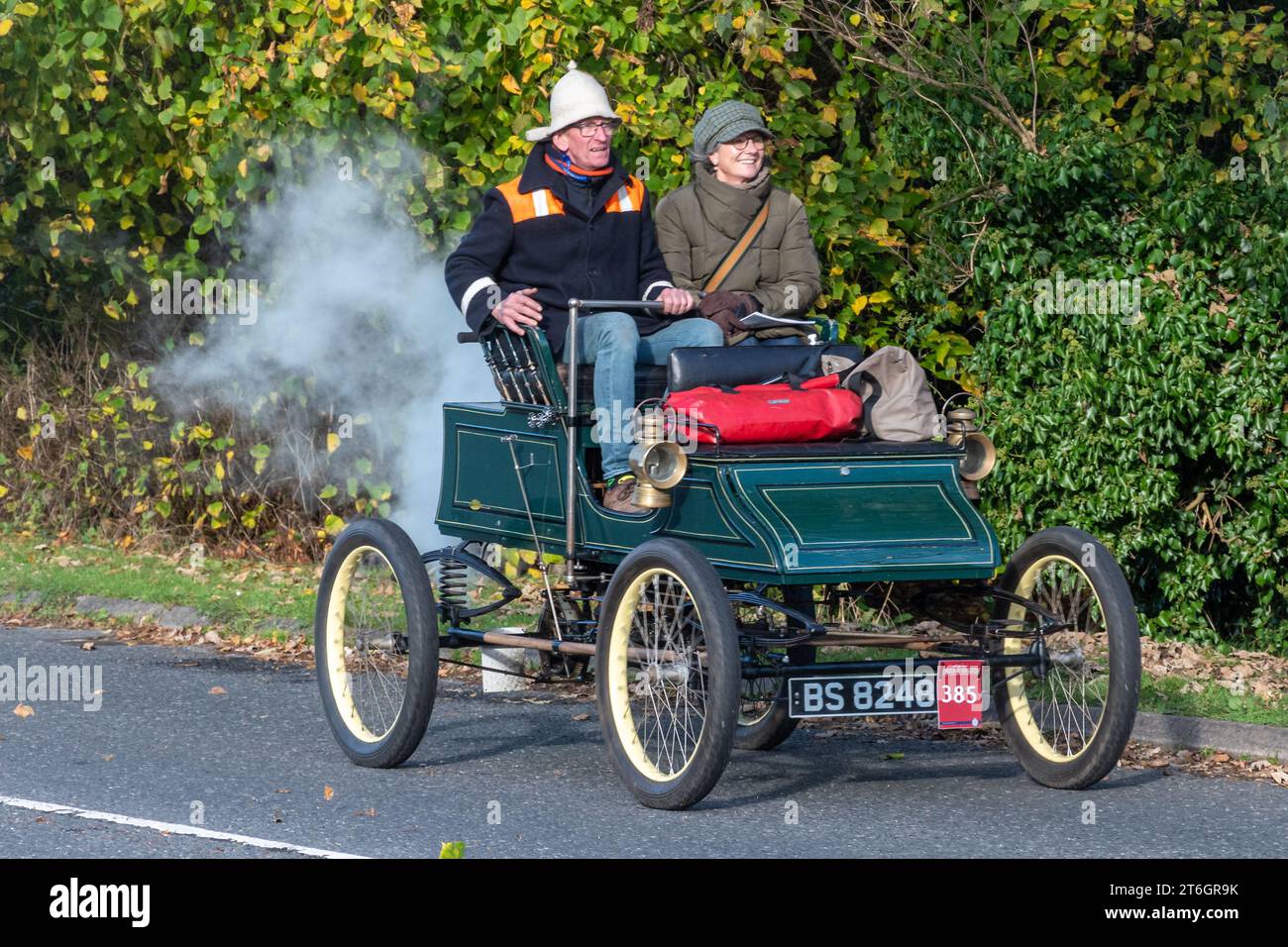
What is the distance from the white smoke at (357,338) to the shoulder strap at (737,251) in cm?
389

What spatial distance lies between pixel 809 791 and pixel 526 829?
1.17 m

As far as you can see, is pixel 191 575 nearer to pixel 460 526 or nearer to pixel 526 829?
pixel 460 526

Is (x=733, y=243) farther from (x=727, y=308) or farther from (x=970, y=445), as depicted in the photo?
(x=970, y=445)

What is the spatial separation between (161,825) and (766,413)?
2326 mm

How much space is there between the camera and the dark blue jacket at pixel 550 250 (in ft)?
25.8

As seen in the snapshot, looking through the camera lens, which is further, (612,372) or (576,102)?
(576,102)

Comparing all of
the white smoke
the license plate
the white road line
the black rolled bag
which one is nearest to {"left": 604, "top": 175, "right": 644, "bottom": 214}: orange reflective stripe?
the black rolled bag

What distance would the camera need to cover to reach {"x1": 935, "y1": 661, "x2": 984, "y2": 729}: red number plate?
6.55 m

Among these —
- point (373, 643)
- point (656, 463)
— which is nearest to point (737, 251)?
point (656, 463)

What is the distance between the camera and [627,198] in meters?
8.15

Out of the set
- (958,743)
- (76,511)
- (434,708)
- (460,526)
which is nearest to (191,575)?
(76,511)

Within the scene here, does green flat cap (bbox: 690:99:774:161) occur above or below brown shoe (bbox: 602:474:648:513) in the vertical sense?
above

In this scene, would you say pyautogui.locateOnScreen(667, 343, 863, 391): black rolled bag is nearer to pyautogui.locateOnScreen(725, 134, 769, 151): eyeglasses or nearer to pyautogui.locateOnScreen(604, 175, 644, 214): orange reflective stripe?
pyautogui.locateOnScreen(604, 175, 644, 214): orange reflective stripe

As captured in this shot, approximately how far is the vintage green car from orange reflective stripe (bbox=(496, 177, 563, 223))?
44cm
